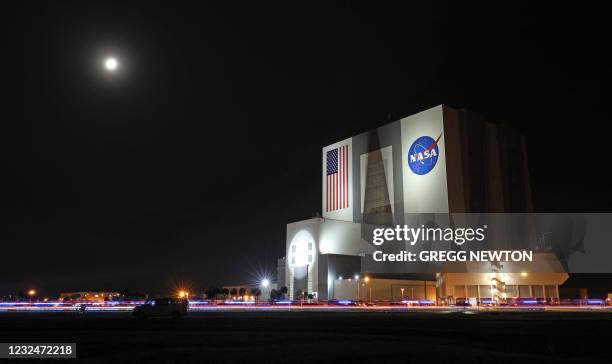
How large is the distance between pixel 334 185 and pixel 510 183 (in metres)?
35.2

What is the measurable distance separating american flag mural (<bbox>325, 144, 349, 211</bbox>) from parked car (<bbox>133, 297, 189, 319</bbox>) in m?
70.9

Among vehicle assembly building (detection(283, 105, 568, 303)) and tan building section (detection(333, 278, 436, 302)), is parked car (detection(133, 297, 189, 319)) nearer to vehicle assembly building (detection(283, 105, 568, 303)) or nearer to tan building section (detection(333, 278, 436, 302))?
tan building section (detection(333, 278, 436, 302))

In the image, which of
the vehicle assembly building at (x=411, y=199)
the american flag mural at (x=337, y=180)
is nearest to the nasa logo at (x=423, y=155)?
the vehicle assembly building at (x=411, y=199)

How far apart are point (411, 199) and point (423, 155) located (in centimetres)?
827

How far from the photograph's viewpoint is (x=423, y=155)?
8769 cm

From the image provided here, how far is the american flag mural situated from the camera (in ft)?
337

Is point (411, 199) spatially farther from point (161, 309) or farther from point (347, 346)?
point (347, 346)

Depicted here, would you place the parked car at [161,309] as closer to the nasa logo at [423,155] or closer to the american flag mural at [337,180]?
the nasa logo at [423,155]

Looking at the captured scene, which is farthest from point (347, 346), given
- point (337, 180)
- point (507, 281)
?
point (337, 180)

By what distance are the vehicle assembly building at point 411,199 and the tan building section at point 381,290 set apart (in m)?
0.15

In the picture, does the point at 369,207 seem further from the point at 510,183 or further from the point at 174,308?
the point at 174,308

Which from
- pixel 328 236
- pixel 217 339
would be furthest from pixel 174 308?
pixel 328 236

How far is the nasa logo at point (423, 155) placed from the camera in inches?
3371

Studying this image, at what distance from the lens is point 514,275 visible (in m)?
77.1
